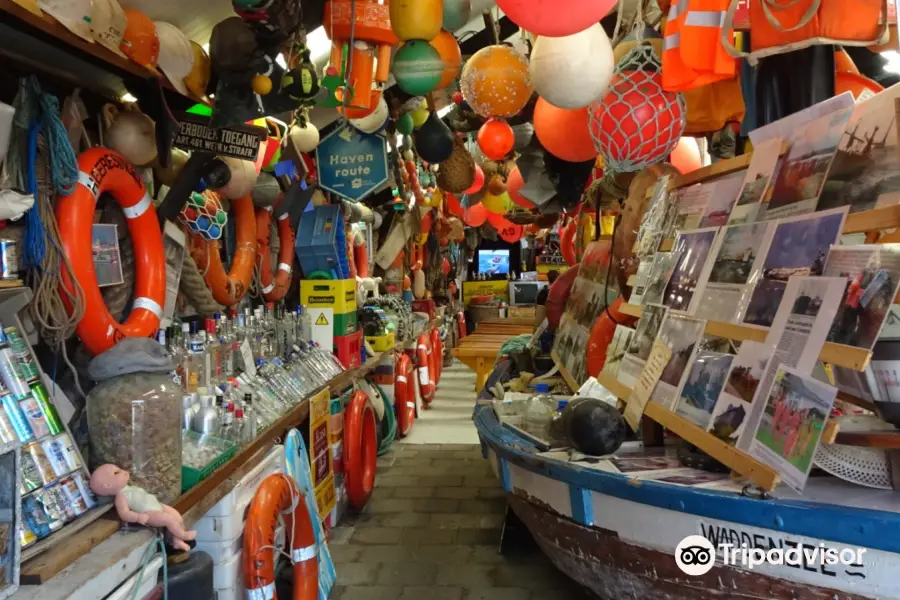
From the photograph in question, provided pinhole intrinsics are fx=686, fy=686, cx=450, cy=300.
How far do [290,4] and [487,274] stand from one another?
1519 cm

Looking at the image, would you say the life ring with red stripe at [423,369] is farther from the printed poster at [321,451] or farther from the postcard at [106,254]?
the postcard at [106,254]

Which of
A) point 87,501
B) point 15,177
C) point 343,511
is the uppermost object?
point 15,177

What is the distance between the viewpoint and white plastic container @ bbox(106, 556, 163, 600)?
5.74 ft

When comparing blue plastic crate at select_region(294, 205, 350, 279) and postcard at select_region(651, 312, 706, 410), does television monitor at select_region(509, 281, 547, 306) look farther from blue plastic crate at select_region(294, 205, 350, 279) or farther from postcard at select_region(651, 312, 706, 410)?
postcard at select_region(651, 312, 706, 410)

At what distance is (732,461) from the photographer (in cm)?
192

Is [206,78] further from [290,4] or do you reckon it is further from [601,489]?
[601,489]

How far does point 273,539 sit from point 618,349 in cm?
164

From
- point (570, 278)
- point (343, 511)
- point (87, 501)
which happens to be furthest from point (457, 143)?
point (87, 501)

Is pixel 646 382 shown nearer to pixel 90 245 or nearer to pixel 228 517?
pixel 228 517

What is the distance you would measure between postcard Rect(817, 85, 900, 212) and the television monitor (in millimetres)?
11615

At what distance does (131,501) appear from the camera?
6.43ft

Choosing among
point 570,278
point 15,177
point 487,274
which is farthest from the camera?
point 487,274

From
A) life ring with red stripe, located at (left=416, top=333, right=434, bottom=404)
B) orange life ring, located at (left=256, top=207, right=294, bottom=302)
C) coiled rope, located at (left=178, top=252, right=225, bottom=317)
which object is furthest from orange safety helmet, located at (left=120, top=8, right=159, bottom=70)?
life ring with red stripe, located at (left=416, top=333, right=434, bottom=404)

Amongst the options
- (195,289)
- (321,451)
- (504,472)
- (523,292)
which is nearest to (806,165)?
(504,472)
